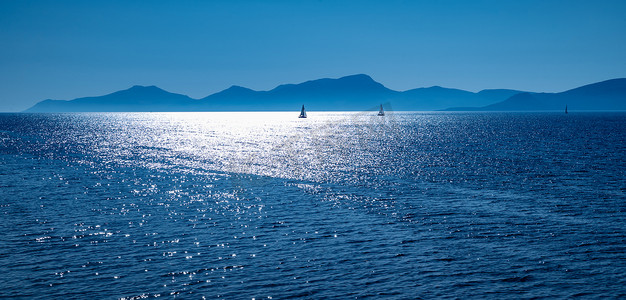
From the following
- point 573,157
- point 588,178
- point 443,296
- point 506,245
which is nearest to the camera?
point 443,296

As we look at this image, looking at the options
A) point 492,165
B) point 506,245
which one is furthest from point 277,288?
point 492,165

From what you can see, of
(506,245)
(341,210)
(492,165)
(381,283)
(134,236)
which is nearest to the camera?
(381,283)

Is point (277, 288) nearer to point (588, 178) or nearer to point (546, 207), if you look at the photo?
point (546, 207)

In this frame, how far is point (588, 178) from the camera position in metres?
54.1

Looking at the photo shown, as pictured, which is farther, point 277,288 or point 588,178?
point 588,178

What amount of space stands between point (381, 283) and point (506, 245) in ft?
33.0

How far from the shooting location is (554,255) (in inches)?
1048

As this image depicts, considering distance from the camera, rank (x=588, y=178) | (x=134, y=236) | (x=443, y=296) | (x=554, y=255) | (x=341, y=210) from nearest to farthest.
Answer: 1. (x=443, y=296)
2. (x=554, y=255)
3. (x=134, y=236)
4. (x=341, y=210)
5. (x=588, y=178)

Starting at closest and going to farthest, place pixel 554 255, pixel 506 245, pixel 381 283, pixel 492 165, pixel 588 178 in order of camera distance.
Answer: pixel 381 283 < pixel 554 255 < pixel 506 245 < pixel 588 178 < pixel 492 165

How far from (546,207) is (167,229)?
29469mm

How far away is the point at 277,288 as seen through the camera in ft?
72.5

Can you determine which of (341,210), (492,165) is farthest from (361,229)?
(492,165)

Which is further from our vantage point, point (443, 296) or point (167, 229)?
point (167, 229)

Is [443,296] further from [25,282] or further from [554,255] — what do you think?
[25,282]
